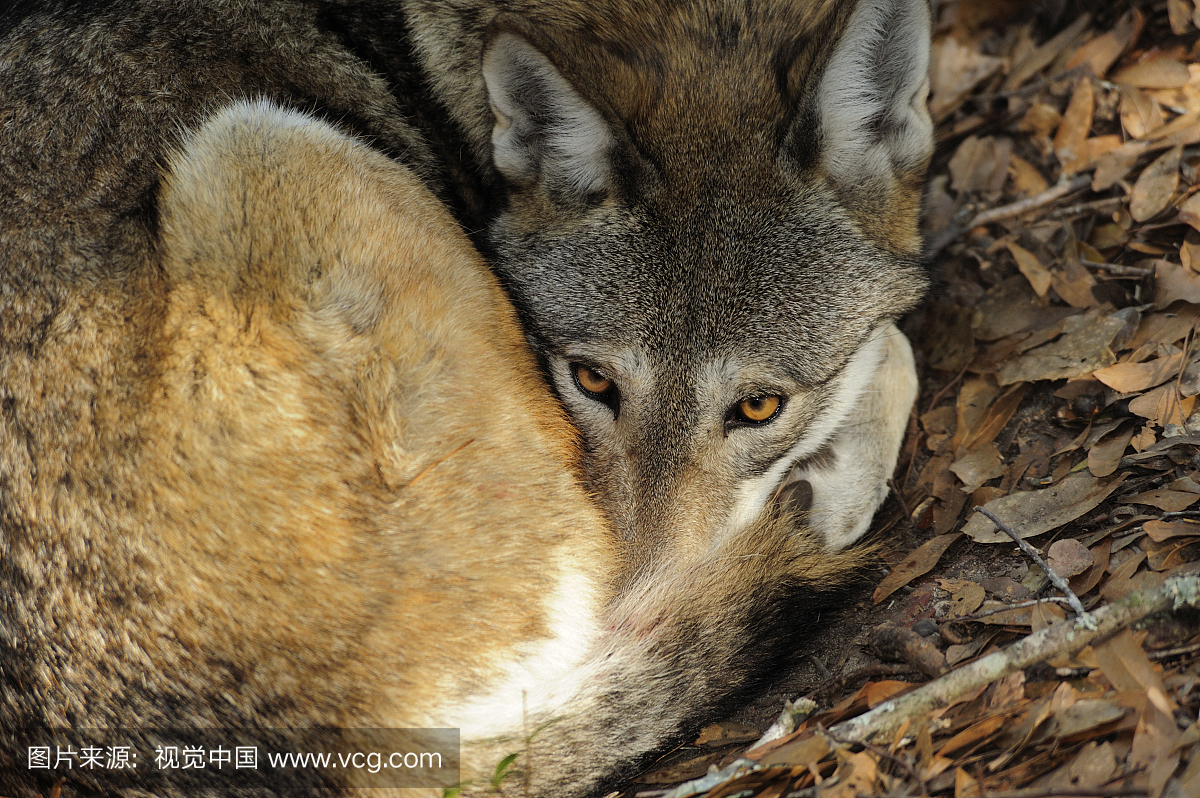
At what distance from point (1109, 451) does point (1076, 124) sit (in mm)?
2279

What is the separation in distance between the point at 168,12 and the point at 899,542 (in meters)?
3.79

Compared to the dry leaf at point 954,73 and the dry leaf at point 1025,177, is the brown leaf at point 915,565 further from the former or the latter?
the dry leaf at point 954,73

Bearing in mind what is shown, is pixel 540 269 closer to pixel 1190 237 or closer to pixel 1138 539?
pixel 1138 539

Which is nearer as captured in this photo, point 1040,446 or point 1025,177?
point 1040,446

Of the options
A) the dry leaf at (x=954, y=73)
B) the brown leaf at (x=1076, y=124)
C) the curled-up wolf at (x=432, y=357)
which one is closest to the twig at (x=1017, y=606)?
the curled-up wolf at (x=432, y=357)

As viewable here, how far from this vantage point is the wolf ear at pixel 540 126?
10.2 feet

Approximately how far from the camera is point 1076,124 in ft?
16.0

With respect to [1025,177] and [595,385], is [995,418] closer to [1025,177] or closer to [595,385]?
[1025,177]

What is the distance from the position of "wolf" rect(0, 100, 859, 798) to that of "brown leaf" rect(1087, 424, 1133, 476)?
3.74ft

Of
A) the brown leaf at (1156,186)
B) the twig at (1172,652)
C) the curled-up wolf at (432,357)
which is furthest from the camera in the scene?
the brown leaf at (1156,186)

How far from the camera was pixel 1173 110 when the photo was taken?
15.1 ft

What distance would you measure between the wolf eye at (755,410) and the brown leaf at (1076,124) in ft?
8.36

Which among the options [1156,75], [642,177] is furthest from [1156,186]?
[642,177]

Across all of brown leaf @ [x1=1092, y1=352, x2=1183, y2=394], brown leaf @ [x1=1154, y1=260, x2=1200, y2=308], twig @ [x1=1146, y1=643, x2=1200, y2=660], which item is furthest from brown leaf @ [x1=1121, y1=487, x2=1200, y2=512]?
brown leaf @ [x1=1154, y1=260, x2=1200, y2=308]
